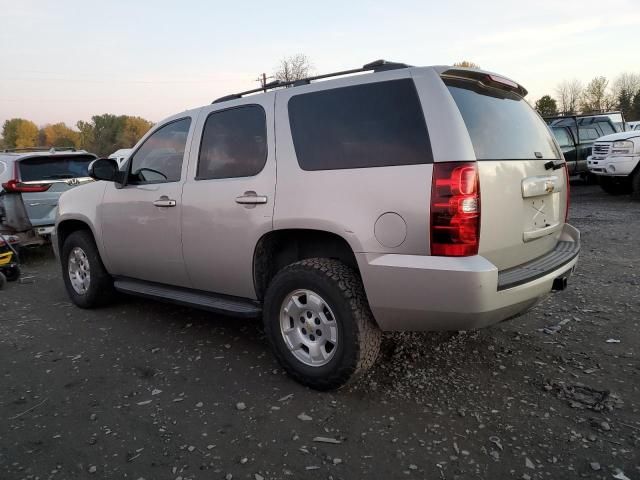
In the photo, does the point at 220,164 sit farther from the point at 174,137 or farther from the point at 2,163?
the point at 2,163

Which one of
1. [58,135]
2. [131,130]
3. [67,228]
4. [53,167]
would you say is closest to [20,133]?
[58,135]

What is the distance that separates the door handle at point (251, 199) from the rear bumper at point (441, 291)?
83 centimetres

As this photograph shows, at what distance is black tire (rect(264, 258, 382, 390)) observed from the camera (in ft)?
9.47

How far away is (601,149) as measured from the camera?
38.0ft

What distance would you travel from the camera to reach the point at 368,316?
2.94m

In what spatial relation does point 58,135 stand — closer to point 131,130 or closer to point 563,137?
point 131,130

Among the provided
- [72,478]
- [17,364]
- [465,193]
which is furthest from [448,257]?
[17,364]

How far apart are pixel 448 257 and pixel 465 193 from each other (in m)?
0.34

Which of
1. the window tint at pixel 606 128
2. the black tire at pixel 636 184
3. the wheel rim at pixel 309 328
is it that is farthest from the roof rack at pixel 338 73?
the window tint at pixel 606 128

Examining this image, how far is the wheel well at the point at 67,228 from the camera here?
16.7 feet

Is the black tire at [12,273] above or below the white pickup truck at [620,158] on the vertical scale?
below

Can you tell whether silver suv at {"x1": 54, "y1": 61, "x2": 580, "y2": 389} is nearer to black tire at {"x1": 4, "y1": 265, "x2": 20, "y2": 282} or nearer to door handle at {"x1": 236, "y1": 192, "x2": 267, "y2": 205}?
door handle at {"x1": 236, "y1": 192, "x2": 267, "y2": 205}

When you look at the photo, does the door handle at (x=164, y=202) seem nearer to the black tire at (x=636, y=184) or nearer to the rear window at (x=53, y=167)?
the rear window at (x=53, y=167)

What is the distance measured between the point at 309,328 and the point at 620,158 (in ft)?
35.4
